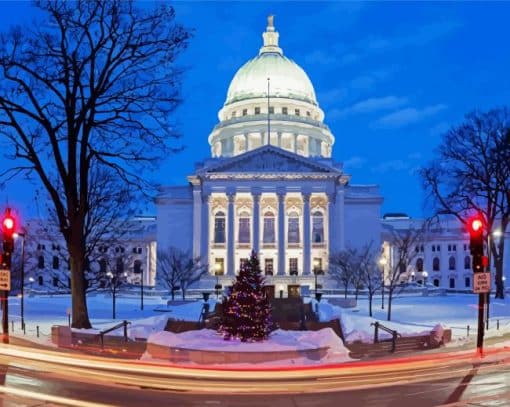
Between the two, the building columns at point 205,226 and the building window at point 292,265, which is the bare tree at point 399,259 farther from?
the building columns at point 205,226

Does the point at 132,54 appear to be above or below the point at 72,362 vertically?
above

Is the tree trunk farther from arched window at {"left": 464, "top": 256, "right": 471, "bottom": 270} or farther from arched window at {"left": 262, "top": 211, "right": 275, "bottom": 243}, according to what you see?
arched window at {"left": 464, "top": 256, "right": 471, "bottom": 270}

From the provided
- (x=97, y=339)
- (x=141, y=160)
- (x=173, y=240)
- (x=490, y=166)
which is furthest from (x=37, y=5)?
(x=173, y=240)

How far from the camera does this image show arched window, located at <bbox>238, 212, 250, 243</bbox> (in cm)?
8875

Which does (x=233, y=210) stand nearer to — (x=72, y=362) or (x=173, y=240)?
(x=173, y=240)

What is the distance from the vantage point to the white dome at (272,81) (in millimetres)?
109500

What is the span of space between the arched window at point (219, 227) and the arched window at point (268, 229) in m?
5.19

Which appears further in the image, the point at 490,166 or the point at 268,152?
the point at 268,152

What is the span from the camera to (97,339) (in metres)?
23.3

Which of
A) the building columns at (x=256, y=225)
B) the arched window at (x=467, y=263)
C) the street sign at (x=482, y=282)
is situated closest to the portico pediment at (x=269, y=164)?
the building columns at (x=256, y=225)

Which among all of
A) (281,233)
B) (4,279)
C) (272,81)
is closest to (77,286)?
(4,279)

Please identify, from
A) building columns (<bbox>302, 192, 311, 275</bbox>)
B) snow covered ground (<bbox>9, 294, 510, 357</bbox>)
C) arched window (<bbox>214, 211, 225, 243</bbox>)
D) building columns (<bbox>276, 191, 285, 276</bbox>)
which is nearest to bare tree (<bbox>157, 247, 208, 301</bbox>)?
snow covered ground (<bbox>9, 294, 510, 357</bbox>)

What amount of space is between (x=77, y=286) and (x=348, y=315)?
592 inches

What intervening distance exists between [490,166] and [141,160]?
28223 millimetres
